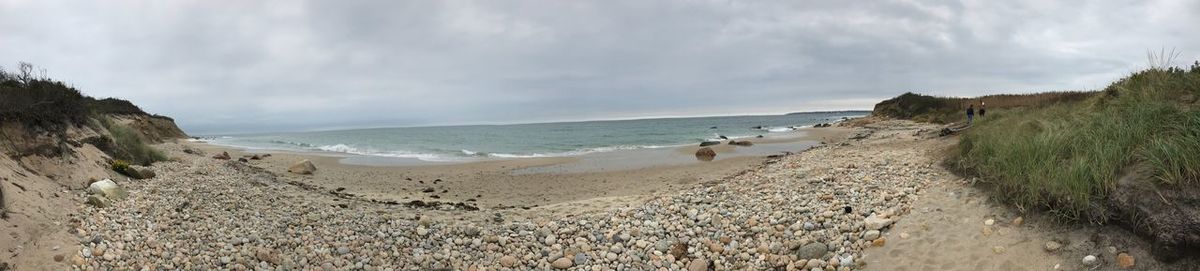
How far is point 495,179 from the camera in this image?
17094 mm

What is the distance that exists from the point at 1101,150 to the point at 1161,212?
1361 mm

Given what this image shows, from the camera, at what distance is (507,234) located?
24.3ft

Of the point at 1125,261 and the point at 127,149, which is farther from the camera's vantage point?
the point at 127,149

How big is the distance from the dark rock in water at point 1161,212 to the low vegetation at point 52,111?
1503 centimetres

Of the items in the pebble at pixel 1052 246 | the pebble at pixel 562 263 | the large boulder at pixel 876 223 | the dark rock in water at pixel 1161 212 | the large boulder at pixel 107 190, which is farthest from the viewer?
the large boulder at pixel 107 190

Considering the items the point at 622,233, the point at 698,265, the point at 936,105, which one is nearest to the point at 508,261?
the point at 622,233

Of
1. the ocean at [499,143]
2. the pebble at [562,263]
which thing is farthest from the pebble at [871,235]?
the ocean at [499,143]

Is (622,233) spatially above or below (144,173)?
below

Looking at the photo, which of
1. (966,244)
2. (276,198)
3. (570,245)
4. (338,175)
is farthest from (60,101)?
(966,244)

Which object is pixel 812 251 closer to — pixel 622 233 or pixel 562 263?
pixel 622 233

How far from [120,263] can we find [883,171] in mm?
11139

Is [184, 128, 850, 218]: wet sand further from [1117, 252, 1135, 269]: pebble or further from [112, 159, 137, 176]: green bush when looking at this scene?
[1117, 252, 1135, 269]: pebble

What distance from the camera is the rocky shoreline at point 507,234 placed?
20.4 ft

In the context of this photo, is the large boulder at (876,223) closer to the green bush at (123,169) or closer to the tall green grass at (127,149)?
the green bush at (123,169)
